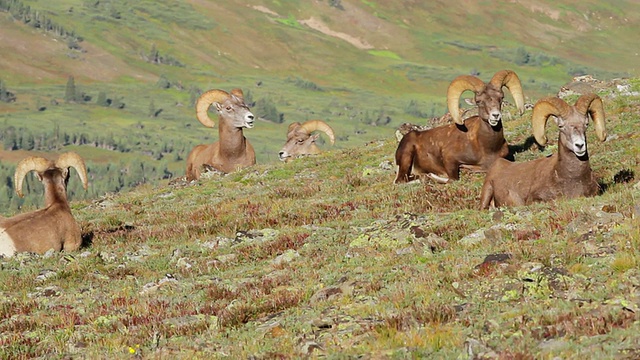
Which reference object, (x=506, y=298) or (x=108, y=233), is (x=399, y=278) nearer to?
(x=506, y=298)

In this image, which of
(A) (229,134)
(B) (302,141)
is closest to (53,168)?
(A) (229,134)

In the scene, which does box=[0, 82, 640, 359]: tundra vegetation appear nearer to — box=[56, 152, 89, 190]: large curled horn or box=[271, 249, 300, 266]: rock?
box=[271, 249, 300, 266]: rock

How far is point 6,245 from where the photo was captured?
18656mm

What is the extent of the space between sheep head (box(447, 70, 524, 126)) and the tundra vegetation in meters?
1.89

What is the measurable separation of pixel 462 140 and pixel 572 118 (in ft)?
19.0

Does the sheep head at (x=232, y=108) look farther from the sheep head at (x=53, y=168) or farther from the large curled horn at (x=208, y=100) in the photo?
the sheep head at (x=53, y=168)

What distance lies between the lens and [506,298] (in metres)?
10.4

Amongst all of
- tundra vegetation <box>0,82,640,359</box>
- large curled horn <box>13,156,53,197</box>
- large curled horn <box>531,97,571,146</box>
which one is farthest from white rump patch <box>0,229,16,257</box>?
large curled horn <box>531,97,571,146</box>

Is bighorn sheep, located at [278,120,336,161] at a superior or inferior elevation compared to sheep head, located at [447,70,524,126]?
inferior

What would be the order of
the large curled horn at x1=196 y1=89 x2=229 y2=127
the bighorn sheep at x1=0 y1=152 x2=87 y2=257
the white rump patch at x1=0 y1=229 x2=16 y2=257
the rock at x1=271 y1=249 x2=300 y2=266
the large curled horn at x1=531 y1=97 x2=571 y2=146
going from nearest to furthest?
the rock at x1=271 y1=249 x2=300 y2=266
the large curled horn at x1=531 y1=97 x2=571 y2=146
the white rump patch at x1=0 y1=229 x2=16 y2=257
the bighorn sheep at x1=0 y1=152 x2=87 y2=257
the large curled horn at x1=196 y1=89 x2=229 y2=127

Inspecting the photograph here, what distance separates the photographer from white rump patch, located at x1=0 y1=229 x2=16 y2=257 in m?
18.6

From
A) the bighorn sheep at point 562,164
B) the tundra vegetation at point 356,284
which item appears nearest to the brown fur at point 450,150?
the tundra vegetation at point 356,284

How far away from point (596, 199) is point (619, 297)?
6256mm

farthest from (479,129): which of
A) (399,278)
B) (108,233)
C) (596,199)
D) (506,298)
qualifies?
(506,298)
